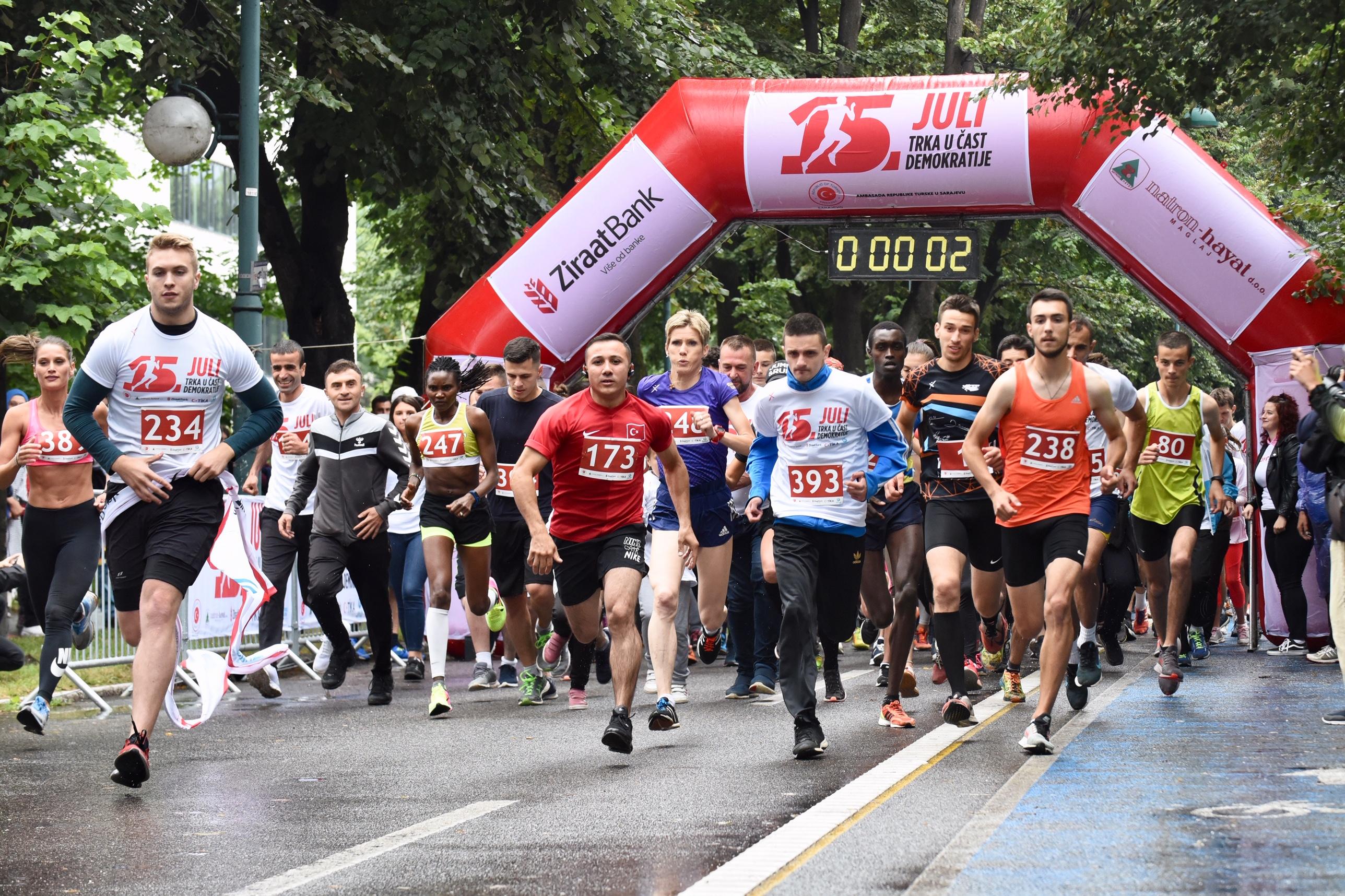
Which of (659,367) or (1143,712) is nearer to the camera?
(1143,712)

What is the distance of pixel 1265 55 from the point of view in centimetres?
1074

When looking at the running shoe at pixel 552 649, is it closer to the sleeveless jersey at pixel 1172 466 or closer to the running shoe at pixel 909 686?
the running shoe at pixel 909 686

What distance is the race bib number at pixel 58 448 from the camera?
991 cm

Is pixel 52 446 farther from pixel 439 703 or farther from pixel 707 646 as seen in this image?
pixel 707 646

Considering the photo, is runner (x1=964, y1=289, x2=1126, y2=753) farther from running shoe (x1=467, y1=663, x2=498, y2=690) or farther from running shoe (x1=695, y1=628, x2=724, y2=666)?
running shoe (x1=467, y1=663, x2=498, y2=690)

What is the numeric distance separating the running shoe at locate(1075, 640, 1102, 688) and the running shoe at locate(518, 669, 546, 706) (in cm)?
310

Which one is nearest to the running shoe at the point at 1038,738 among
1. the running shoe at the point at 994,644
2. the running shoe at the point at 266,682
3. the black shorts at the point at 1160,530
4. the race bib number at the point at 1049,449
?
the race bib number at the point at 1049,449

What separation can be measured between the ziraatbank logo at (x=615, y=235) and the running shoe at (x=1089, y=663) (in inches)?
249

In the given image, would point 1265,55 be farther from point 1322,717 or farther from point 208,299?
point 208,299

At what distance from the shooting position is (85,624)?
34.3 feet

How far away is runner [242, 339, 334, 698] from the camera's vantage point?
41.0 ft

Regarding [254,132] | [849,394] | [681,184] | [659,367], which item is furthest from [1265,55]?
[659,367]

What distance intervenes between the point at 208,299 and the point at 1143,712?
20631 millimetres

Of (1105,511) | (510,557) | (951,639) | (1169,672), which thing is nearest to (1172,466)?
(1105,511)
